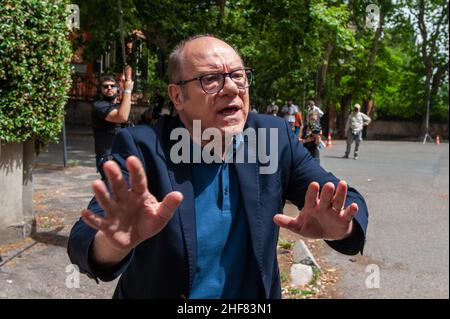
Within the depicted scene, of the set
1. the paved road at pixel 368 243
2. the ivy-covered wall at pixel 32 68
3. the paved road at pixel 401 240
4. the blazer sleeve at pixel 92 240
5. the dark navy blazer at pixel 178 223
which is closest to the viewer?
the blazer sleeve at pixel 92 240

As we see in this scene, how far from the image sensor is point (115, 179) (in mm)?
1410

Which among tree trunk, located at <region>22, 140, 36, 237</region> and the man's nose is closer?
the man's nose

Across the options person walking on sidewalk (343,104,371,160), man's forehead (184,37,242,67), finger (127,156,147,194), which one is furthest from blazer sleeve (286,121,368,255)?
person walking on sidewalk (343,104,371,160)

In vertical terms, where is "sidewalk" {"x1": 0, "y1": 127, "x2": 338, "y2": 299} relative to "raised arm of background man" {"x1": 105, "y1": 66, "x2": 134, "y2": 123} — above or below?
below

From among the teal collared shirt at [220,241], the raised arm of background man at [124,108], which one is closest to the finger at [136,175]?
the teal collared shirt at [220,241]

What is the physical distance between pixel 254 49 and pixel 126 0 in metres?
7.64

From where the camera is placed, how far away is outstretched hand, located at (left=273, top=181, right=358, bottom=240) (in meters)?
1.66

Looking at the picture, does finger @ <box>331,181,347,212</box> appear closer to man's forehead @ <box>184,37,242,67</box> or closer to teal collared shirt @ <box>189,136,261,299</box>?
teal collared shirt @ <box>189,136,261,299</box>

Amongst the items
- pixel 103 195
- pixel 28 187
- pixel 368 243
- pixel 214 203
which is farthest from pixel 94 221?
pixel 368 243

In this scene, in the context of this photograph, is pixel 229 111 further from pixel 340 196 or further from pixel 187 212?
pixel 340 196

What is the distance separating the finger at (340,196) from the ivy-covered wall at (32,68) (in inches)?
161

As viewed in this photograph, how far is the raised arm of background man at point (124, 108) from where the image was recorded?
557 cm

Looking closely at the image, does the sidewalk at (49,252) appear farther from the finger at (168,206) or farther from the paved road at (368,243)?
the finger at (168,206)

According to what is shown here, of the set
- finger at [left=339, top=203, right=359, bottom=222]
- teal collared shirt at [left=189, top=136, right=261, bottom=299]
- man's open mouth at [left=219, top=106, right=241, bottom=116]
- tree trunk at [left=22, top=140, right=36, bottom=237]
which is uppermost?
man's open mouth at [left=219, top=106, right=241, bottom=116]
